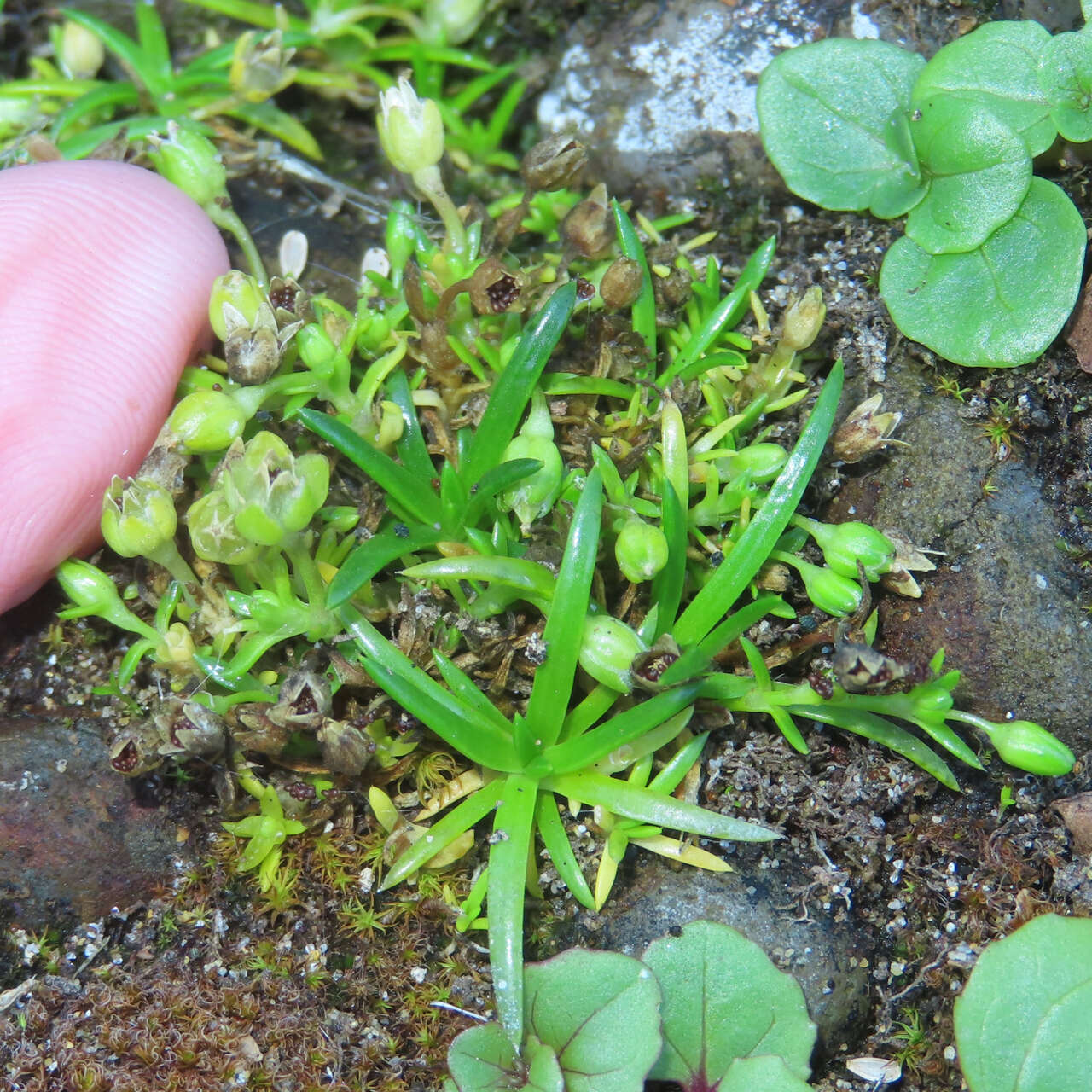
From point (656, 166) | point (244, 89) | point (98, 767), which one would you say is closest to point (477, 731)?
point (98, 767)

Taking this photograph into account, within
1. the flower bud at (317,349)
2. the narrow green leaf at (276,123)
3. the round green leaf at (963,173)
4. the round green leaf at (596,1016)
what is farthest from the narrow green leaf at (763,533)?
the narrow green leaf at (276,123)

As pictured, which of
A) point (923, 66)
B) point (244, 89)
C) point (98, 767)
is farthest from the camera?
point (244, 89)

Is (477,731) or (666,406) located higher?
(666,406)

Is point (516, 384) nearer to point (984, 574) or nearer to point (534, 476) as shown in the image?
point (534, 476)

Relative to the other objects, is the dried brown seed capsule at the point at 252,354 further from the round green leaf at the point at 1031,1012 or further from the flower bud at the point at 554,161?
the round green leaf at the point at 1031,1012

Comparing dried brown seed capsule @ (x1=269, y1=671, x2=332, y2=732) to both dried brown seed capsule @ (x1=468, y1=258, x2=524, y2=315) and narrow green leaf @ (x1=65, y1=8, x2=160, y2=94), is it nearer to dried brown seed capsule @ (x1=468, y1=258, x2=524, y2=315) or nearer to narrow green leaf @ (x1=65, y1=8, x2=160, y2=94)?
dried brown seed capsule @ (x1=468, y1=258, x2=524, y2=315)

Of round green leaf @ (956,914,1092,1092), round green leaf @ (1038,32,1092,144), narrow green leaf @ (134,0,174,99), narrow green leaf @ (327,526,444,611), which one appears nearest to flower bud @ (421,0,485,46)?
narrow green leaf @ (134,0,174,99)

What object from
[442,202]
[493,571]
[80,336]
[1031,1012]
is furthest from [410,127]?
[1031,1012]

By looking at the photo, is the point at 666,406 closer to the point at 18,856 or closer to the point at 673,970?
the point at 673,970
